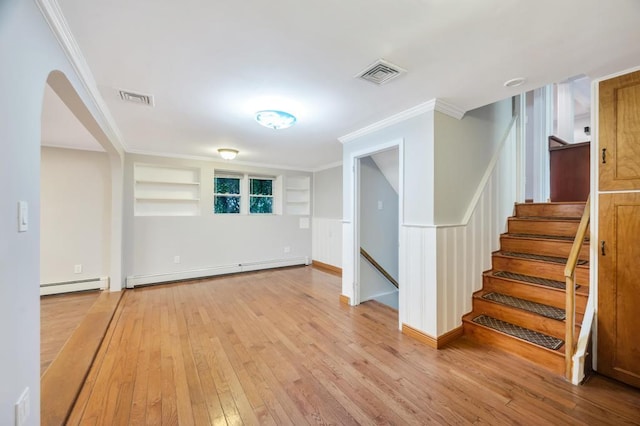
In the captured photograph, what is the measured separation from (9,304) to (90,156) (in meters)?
4.30

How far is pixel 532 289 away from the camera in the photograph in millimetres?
2586

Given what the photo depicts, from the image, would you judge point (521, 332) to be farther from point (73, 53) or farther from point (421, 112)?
point (73, 53)

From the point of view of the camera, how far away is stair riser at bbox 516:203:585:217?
3049 mm

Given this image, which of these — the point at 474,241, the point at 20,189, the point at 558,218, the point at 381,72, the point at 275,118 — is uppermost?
the point at 381,72

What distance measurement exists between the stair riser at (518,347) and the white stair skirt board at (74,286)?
5313mm

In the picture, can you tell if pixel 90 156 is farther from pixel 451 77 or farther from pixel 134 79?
pixel 451 77

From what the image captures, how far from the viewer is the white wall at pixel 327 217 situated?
18.1 ft

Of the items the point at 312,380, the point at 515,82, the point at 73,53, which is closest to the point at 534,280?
the point at 515,82

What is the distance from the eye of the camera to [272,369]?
2152 mm

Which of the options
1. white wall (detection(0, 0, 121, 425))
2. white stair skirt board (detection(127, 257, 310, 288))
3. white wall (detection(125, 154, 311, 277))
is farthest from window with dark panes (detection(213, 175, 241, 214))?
white wall (detection(0, 0, 121, 425))

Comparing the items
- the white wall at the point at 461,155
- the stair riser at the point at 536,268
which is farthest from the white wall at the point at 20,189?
the stair riser at the point at 536,268

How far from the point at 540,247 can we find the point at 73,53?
173 inches

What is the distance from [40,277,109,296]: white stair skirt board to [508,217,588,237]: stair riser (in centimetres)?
610

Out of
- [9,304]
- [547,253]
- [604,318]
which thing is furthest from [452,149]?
[9,304]
